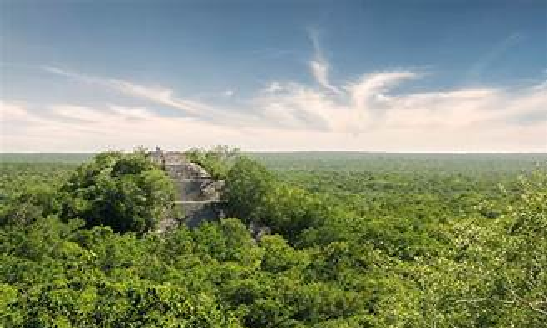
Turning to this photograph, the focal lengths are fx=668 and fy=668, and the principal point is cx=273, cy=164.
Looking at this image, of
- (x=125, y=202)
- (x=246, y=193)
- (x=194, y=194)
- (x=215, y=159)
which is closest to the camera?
(x=125, y=202)

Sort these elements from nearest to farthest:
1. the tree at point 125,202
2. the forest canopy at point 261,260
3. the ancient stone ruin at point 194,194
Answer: the forest canopy at point 261,260 → the tree at point 125,202 → the ancient stone ruin at point 194,194

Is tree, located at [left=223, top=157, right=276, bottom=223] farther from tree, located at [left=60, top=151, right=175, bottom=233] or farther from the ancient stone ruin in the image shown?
tree, located at [left=60, top=151, right=175, bottom=233]

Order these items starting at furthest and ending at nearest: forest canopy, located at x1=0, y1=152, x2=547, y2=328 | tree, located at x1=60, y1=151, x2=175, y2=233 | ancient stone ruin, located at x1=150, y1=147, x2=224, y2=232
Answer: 1. ancient stone ruin, located at x1=150, y1=147, x2=224, y2=232
2. tree, located at x1=60, y1=151, x2=175, y2=233
3. forest canopy, located at x1=0, y1=152, x2=547, y2=328

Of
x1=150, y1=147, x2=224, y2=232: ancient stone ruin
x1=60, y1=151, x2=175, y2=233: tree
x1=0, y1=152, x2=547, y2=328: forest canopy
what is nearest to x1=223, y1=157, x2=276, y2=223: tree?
x1=0, y1=152, x2=547, y2=328: forest canopy

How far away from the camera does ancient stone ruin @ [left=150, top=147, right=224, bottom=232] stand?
294 feet

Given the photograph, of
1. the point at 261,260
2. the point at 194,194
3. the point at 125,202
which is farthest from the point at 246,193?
the point at 261,260

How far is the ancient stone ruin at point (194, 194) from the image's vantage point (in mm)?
89519

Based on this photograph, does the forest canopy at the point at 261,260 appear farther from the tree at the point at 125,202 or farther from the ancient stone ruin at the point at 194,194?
the ancient stone ruin at the point at 194,194

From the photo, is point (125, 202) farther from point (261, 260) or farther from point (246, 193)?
A: point (261, 260)

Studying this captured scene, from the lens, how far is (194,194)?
95.8 metres

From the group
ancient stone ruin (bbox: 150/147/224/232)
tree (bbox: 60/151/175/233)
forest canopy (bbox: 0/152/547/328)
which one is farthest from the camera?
ancient stone ruin (bbox: 150/147/224/232)

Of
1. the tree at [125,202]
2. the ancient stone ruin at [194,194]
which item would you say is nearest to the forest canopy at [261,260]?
the tree at [125,202]

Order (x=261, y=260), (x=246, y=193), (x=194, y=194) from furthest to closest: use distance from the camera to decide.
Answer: (x=194, y=194) < (x=246, y=193) < (x=261, y=260)

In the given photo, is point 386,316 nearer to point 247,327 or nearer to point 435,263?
point 435,263
